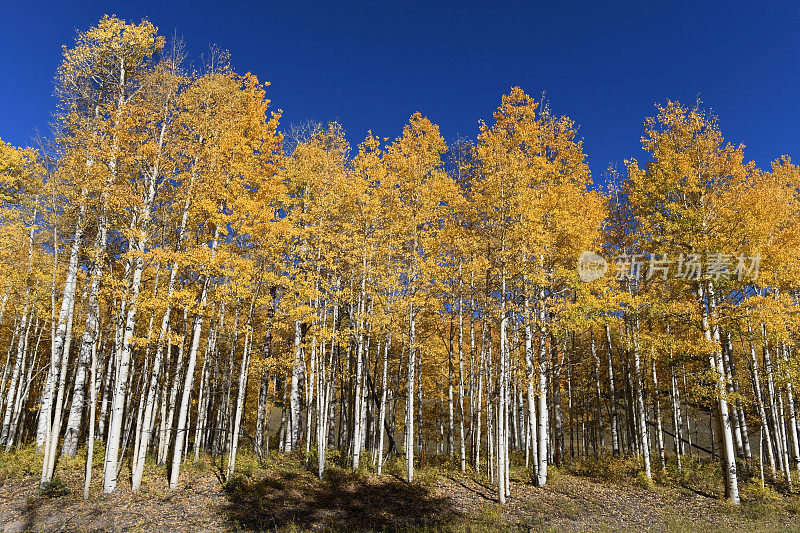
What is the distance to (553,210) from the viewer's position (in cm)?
1234

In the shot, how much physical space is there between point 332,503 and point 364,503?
77 cm

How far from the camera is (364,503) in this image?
10.1 m

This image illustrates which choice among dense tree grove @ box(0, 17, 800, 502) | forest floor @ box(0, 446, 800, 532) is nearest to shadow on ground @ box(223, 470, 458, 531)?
forest floor @ box(0, 446, 800, 532)

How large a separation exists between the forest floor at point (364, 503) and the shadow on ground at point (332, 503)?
26 mm

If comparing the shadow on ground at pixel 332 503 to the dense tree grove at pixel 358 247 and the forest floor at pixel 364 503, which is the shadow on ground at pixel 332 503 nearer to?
the forest floor at pixel 364 503

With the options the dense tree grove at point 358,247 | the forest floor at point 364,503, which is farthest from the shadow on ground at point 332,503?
the dense tree grove at point 358,247

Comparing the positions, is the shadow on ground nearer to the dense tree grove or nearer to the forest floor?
the forest floor

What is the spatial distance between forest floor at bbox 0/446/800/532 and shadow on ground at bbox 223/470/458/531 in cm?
3

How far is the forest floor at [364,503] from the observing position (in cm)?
852

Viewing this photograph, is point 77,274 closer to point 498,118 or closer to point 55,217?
point 55,217

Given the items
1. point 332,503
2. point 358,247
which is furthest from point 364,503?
point 358,247

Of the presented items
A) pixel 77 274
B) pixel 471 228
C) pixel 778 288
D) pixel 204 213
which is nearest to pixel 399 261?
pixel 471 228

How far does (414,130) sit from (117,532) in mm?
14030

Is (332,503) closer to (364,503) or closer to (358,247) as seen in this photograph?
(364,503)
